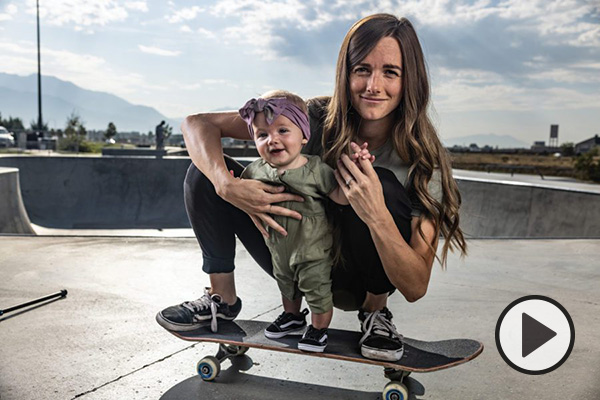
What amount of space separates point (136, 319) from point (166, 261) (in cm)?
177

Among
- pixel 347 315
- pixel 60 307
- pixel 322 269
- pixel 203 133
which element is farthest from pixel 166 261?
pixel 322 269

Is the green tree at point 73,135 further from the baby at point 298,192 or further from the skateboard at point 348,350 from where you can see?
the baby at point 298,192

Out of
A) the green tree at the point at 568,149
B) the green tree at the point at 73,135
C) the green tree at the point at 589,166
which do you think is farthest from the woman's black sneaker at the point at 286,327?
the green tree at the point at 568,149

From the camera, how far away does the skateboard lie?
2.07m

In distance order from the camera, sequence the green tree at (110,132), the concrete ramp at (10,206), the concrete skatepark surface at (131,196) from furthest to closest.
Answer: the green tree at (110,132)
the concrete skatepark surface at (131,196)
the concrete ramp at (10,206)

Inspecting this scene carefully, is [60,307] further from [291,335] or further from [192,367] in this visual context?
[291,335]

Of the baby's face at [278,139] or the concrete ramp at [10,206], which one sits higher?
the baby's face at [278,139]

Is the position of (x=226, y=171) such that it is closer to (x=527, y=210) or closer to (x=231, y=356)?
(x=231, y=356)

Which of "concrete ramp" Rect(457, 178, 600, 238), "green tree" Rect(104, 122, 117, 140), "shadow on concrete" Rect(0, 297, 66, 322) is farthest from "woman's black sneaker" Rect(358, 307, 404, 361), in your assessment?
"green tree" Rect(104, 122, 117, 140)

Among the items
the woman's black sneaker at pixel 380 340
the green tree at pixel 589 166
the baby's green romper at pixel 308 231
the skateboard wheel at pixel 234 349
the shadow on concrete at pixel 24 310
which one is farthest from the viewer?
the green tree at pixel 589 166

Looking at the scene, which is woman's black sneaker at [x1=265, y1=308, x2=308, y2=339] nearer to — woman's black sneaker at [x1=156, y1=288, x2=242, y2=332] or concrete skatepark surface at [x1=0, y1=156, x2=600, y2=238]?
woman's black sneaker at [x1=156, y1=288, x2=242, y2=332]

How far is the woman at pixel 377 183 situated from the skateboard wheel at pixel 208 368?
206 mm

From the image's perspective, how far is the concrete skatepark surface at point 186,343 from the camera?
2.32 metres
